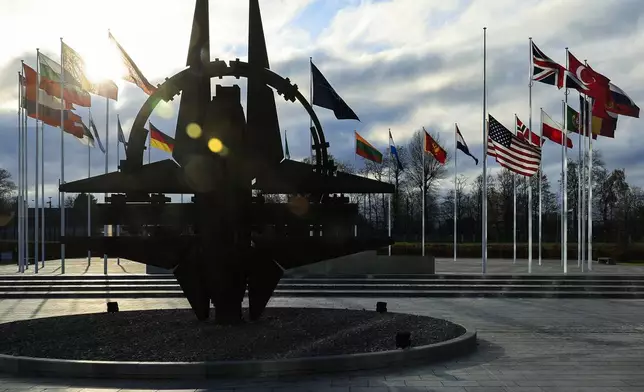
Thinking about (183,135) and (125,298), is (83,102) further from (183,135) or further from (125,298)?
(183,135)

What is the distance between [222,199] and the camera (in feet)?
41.9

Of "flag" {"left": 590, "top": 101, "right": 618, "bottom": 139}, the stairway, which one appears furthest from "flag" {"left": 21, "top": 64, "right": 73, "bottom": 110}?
"flag" {"left": 590, "top": 101, "right": 618, "bottom": 139}

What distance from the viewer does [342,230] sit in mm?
13469

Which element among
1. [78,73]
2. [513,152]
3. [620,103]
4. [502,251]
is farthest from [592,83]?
[502,251]

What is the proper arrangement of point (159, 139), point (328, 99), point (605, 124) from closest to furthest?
point (328, 99), point (605, 124), point (159, 139)

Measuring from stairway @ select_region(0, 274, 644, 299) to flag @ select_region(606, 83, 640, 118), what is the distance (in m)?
Result: 7.41

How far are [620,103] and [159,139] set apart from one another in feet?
72.0

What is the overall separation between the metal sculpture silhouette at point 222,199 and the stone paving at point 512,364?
3514 millimetres

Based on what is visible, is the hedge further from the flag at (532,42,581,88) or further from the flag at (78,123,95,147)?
the flag at (78,123,95,147)

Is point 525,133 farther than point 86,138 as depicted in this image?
Yes

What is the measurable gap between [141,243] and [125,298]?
11.4m

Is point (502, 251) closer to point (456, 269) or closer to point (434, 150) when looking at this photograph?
point (456, 269)

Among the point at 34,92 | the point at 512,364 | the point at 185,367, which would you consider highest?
the point at 34,92

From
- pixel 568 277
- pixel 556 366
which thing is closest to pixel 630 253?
pixel 568 277
